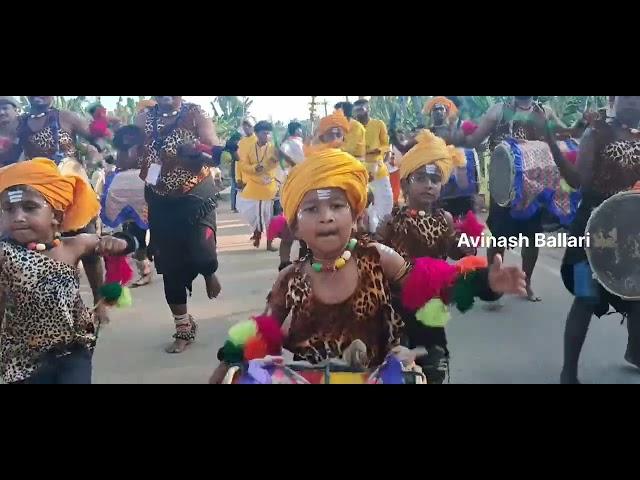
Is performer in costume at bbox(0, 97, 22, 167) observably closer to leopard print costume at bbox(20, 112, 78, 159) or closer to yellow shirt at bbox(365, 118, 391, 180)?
leopard print costume at bbox(20, 112, 78, 159)

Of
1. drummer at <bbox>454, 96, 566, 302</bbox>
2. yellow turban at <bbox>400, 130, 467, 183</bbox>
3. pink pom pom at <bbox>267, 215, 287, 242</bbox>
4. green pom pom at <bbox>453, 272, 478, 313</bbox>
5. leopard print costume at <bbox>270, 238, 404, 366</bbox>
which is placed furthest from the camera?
yellow turban at <bbox>400, 130, 467, 183</bbox>

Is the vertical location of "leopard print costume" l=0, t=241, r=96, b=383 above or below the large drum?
below

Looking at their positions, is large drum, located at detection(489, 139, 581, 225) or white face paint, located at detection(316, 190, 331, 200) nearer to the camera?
white face paint, located at detection(316, 190, 331, 200)

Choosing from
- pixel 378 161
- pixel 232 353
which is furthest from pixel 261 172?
pixel 232 353

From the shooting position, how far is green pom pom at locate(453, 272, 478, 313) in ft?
9.18

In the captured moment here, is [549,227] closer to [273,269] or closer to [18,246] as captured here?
[273,269]

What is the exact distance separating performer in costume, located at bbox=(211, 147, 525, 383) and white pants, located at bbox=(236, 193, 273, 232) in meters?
0.24

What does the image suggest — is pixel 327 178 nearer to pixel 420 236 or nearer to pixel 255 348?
pixel 420 236

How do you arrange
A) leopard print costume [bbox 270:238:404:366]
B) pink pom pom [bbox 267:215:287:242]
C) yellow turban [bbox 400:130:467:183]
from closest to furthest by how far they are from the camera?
leopard print costume [bbox 270:238:404:366] → pink pom pom [bbox 267:215:287:242] → yellow turban [bbox 400:130:467:183]

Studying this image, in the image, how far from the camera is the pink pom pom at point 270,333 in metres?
2.89

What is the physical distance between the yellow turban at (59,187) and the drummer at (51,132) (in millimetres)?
85

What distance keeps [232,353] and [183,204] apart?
78cm

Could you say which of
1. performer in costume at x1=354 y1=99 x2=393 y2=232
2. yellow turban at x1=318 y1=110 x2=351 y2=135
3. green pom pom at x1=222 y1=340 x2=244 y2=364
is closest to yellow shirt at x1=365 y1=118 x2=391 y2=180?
performer in costume at x1=354 y1=99 x2=393 y2=232

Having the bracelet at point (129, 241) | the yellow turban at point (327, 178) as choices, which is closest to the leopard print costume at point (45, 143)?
the bracelet at point (129, 241)
